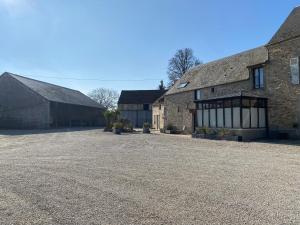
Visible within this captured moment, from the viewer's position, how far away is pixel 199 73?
3070 cm

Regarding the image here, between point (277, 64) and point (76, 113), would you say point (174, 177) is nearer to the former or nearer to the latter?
point (277, 64)

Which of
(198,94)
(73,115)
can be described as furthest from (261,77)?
(73,115)

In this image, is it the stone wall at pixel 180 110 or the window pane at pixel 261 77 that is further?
the stone wall at pixel 180 110

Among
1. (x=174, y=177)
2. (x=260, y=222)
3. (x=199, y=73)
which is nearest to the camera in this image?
(x=260, y=222)

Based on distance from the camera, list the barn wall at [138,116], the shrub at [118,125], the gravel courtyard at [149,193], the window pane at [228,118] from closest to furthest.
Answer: the gravel courtyard at [149,193]
the window pane at [228,118]
the shrub at [118,125]
the barn wall at [138,116]

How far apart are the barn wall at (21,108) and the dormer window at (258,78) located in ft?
88.6

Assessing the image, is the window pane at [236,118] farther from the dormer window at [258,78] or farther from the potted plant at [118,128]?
the potted plant at [118,128]

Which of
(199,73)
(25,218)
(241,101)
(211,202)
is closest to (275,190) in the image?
(211,202)

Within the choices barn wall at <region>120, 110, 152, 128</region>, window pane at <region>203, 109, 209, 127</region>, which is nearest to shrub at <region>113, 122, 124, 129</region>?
window pane at <region>203, 109, 209, 127</region>

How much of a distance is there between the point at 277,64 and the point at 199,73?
11745 millimetres

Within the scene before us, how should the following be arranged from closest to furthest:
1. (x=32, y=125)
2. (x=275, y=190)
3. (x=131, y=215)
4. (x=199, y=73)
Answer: (x=131, y=215), (x=275, y=190), (x=199, y=73), (x=32, y=125)

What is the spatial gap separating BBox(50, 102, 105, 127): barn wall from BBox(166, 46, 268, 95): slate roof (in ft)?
57.6

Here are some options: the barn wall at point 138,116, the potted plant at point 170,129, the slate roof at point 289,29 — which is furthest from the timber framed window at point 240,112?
the barn wall at point 138,116

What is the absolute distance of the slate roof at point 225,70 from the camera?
74.8 feet
